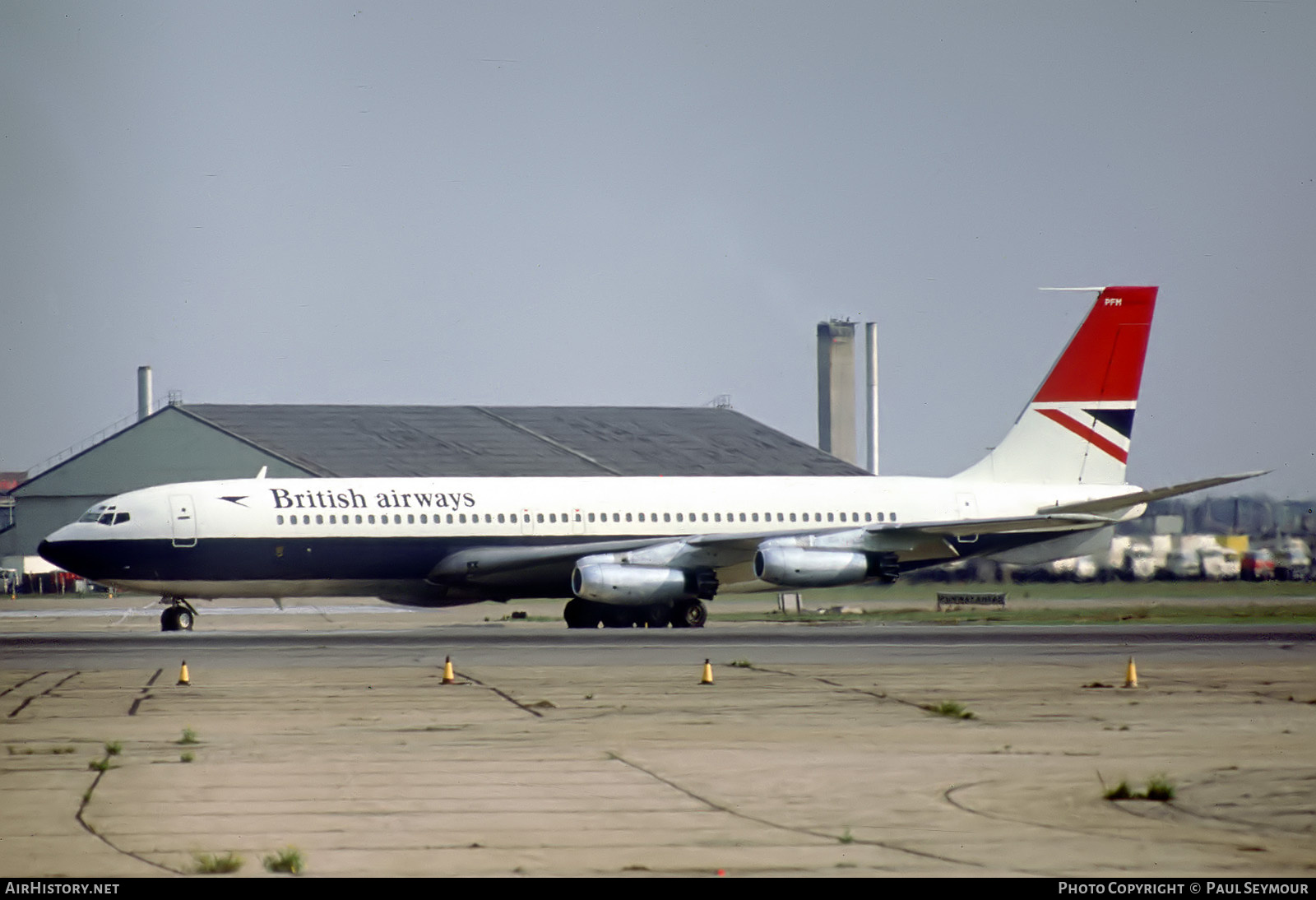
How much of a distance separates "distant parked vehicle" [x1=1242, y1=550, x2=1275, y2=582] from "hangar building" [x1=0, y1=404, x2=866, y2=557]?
3480 cm

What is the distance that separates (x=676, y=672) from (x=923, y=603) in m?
31.4

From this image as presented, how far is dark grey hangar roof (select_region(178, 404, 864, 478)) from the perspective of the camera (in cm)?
8206

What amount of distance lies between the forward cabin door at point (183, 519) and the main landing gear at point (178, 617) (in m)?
2.19

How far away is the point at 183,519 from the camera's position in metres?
41.5

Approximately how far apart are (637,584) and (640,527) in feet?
13.0

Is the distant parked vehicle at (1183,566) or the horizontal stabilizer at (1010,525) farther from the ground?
the horizontal stabilizer at (1010,525)

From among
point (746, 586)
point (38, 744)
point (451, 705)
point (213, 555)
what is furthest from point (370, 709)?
point (746, 586)

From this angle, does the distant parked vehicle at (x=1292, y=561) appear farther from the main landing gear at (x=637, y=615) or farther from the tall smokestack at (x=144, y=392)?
the tall smokestack at (x=144, y=392)

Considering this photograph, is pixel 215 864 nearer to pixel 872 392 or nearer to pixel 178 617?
pixel 178 617

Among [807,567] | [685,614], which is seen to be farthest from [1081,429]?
[685,614]

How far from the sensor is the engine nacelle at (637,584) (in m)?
41.2

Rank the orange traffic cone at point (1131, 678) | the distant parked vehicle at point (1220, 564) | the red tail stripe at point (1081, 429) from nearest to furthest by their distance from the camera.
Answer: the orange traffic cone at point (1131, 678) → the red tail stripe at point (1081, 429) → the distant parked vehicle at point (1220, 564)

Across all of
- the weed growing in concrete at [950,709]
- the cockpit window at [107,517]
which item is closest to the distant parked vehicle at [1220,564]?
the weed growing in concrete at [950,709]

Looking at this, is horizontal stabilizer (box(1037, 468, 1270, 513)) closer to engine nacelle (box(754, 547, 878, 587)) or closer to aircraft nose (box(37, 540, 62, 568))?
engine nacelle (box(754, 547, 878, 587))
